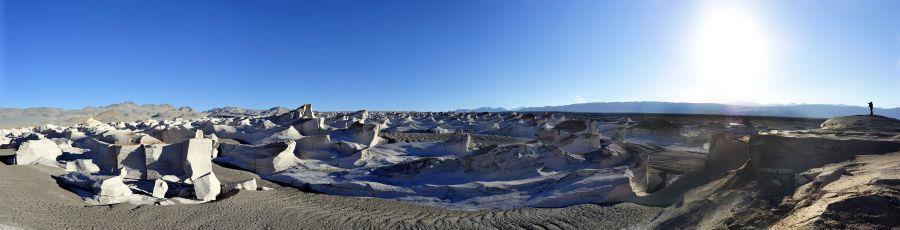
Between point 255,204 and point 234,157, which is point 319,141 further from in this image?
point 255,204

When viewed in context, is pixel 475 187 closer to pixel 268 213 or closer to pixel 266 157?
pixel 268 213

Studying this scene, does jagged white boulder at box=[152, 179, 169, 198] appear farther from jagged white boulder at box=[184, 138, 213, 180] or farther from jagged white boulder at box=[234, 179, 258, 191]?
jagged white boulder at box=[184, 138, 213, 180]

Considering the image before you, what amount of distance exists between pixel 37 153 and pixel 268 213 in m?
8.46

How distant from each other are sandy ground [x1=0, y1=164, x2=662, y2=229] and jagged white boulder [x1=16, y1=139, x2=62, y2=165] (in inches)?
56.7

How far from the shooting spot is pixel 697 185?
38.8 ft

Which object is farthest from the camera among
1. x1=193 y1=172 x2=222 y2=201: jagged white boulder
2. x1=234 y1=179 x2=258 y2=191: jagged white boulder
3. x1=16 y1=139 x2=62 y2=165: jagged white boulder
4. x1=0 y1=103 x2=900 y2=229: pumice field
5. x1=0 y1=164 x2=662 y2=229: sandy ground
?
x1=16 y1=139 x2=62 y2=165: jagged white boulder

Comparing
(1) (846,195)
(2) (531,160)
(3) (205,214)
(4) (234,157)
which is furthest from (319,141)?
(1) (846,195)

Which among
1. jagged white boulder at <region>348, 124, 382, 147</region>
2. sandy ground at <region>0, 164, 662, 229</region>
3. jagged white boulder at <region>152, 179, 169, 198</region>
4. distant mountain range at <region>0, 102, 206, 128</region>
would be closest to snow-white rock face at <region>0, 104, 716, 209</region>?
jagged white boulder at <region>152, 179, 169, 198</region>

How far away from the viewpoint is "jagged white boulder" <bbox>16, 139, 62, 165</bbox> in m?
13.4

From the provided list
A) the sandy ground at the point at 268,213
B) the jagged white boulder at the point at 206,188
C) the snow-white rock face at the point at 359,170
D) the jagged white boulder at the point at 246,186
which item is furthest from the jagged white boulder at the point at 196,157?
the sandy ground at the point at 268,213

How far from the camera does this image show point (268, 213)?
10.6 meters

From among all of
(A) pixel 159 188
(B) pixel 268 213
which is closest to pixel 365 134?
(A) pixel 159 188

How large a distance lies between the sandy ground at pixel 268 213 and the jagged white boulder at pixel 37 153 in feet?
4.73

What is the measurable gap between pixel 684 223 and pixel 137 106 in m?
120
